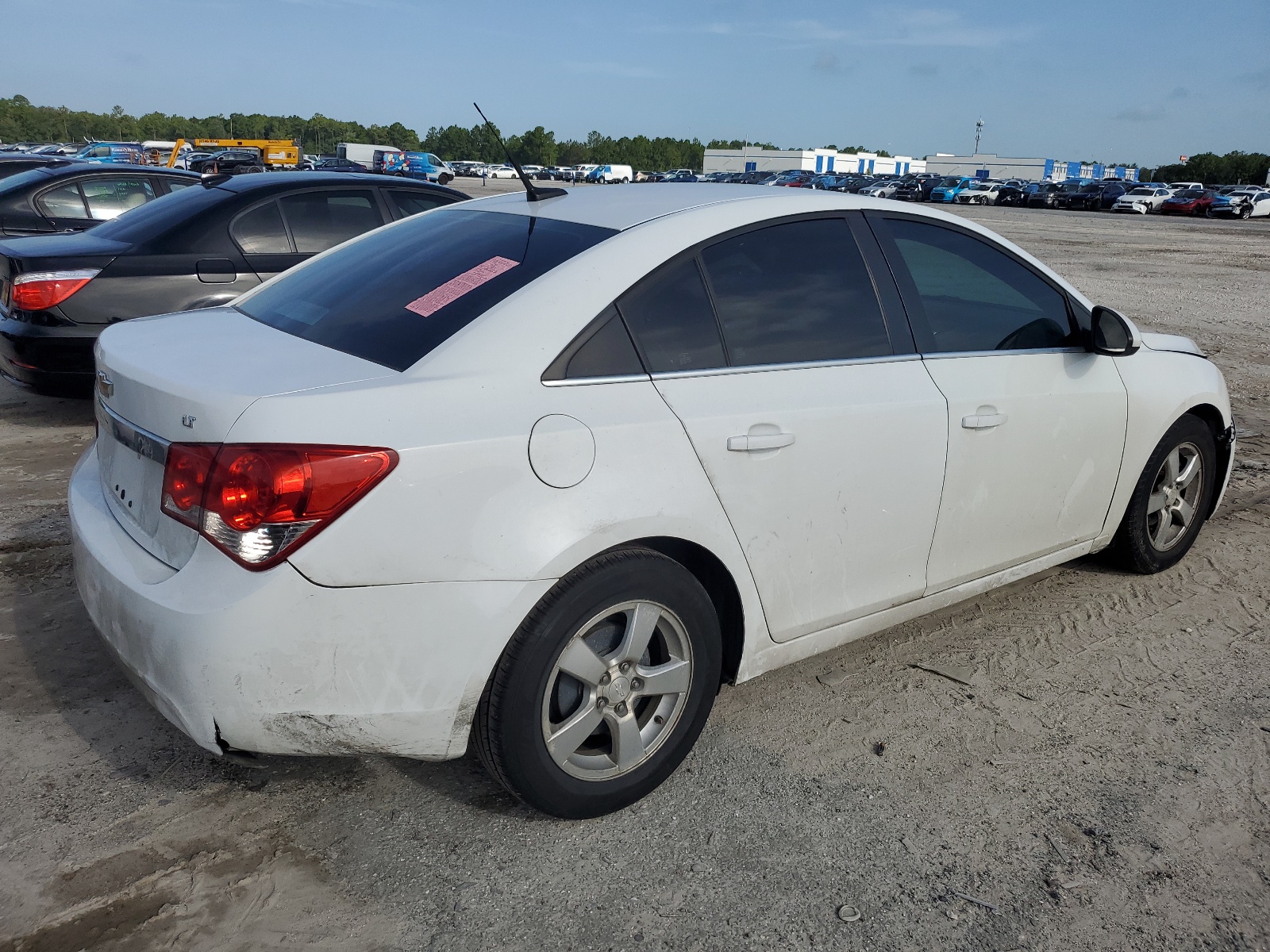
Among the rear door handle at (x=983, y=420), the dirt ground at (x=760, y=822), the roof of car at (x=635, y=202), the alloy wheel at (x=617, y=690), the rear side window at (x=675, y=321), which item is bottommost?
the dirt ground at (x=760, y=822)

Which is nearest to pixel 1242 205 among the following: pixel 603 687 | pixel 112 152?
pixel 112 152

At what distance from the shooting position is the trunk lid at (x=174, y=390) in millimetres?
2299

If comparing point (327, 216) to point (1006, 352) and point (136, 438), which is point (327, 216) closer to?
point (136, 438)

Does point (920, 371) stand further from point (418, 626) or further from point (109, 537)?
point (109, 537)

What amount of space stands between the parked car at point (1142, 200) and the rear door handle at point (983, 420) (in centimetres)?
5372

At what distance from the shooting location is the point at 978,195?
56094mm

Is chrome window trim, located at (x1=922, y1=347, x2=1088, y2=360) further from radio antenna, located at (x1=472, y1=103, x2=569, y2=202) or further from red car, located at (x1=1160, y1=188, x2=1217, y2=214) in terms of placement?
red car, located at (x1=1160, y1=188, x2=1217, y2=214)

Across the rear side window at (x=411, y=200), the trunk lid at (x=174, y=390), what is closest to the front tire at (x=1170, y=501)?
the trunk lid at (x=174, y=390)

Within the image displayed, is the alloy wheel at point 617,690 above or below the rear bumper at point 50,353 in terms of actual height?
below

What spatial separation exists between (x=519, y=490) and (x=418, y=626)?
383 millimetres

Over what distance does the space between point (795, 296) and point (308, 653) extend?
1739mm

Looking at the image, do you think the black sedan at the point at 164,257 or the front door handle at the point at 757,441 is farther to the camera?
the black sedan at the point at 164,257

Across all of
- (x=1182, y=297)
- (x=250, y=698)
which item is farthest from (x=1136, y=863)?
(x=1182, y=297)

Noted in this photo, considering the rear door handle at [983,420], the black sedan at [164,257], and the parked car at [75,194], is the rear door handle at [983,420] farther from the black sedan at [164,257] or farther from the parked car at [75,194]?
the parked car at [75,194]
